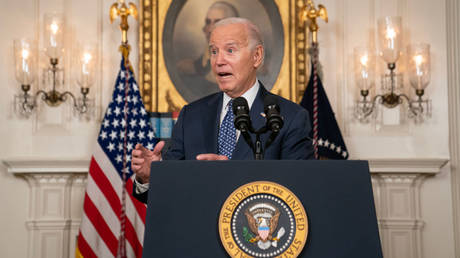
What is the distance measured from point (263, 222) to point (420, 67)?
3.64 m

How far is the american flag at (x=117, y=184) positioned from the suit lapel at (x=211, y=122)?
2123 millimetres

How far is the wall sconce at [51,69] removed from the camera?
455 centimetres

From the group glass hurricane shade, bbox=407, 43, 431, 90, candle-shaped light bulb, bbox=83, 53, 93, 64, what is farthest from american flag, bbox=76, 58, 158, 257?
glass hurricane shade, bbox=407, 43, 431, 90

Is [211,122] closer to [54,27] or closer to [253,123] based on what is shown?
[253,123]

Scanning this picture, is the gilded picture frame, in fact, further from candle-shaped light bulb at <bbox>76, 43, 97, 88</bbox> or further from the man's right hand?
the man's right hand

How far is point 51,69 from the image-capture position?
470cm

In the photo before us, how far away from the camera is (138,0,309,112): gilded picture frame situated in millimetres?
4816

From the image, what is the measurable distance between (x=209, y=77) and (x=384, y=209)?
2.13 m

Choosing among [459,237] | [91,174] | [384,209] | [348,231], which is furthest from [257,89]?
[459,237]

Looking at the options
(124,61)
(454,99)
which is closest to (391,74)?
(454,99)

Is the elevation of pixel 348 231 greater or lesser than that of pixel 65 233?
greater

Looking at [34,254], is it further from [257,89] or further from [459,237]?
[459,237]

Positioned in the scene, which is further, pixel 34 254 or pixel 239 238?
pixel 34 254

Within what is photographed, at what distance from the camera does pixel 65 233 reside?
15.1 feet
